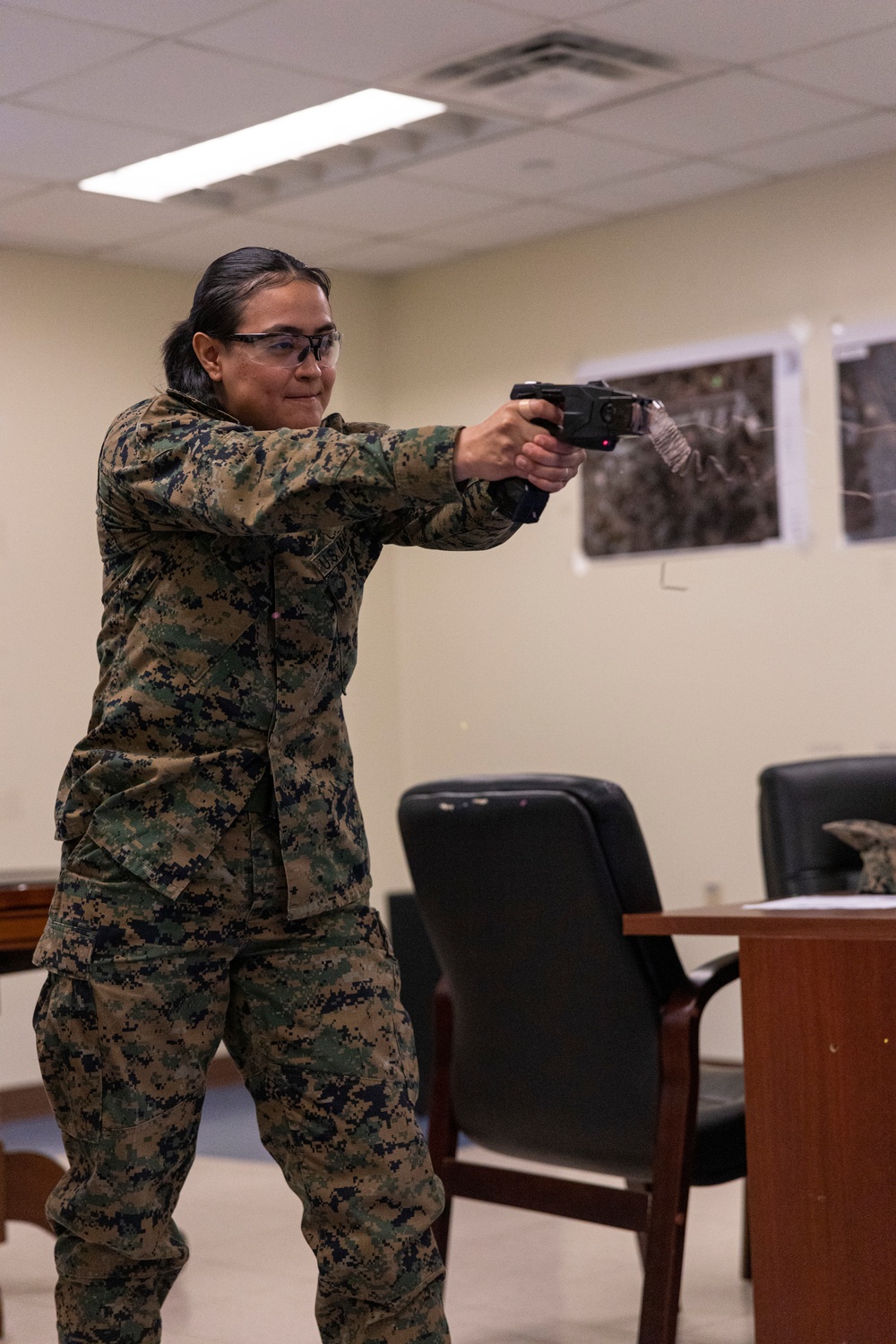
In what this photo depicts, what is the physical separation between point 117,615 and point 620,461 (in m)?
4.12

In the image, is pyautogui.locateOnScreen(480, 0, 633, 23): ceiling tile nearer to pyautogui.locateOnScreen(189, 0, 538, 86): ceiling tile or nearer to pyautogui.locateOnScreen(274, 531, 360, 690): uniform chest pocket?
pyautogui.locateOnScreen(189, 0, 538, 86): ceiling tile

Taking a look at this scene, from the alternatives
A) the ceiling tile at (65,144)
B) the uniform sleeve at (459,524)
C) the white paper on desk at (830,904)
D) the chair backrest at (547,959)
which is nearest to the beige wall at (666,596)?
the ceiling tile at (65,144)

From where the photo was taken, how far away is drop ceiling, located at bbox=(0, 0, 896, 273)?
410 cm

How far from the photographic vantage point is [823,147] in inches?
204

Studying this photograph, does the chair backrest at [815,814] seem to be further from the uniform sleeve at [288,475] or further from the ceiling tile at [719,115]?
the ceiling tile at [719,115]

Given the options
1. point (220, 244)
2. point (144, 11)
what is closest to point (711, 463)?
point (220, 244)

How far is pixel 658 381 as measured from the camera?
5871mm

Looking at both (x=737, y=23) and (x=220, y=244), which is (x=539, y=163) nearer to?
(x=737, y=23)

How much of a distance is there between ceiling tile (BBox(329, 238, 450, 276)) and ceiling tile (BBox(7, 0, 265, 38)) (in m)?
2.08

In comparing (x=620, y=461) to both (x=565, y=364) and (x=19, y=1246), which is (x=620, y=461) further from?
(x=19, y=1246)

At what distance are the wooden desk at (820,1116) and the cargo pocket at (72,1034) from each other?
0.86 m

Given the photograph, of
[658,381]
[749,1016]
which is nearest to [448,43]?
[658,381]

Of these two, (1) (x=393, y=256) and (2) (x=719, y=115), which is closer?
(2) (x=719, y=115)

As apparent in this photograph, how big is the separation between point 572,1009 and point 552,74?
2.69 m
